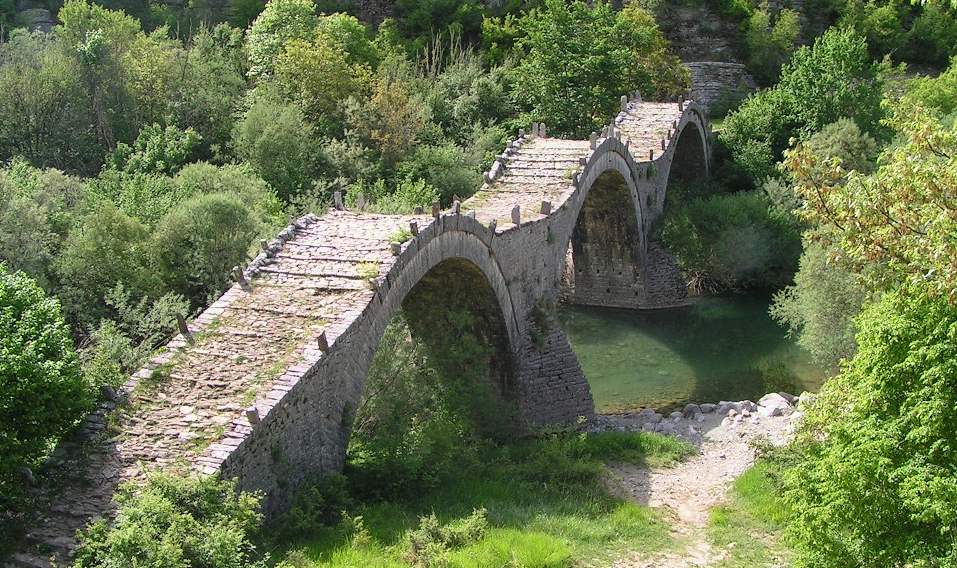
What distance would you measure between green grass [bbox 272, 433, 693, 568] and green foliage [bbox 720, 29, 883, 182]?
2512 centimetres

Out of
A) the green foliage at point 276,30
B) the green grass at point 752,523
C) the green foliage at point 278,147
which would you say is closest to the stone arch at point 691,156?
the green foliage at point 278,147

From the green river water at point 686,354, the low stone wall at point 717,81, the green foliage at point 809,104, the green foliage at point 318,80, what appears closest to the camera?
the green river water at point 686,354

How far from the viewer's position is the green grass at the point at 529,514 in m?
13.8

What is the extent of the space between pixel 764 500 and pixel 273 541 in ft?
33.3

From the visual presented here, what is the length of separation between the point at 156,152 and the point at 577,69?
18140mm

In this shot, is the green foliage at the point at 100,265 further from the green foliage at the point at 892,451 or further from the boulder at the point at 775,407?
the green foliage at the point at 892,451

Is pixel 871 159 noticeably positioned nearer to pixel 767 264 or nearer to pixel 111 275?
pixel 767 264

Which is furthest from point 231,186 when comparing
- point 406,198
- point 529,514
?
point 529,514

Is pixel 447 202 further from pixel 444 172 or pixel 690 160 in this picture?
pixel 690 160

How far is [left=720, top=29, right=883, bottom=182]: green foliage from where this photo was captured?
141ft

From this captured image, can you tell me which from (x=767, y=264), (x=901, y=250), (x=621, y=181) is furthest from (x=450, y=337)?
(x=767, y=264)

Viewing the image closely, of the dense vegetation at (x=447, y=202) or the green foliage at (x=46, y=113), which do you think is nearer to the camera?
the dense vegetation at (x=447, y=202)

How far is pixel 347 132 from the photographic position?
38625 millimetres

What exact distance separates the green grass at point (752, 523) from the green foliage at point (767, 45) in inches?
1644
